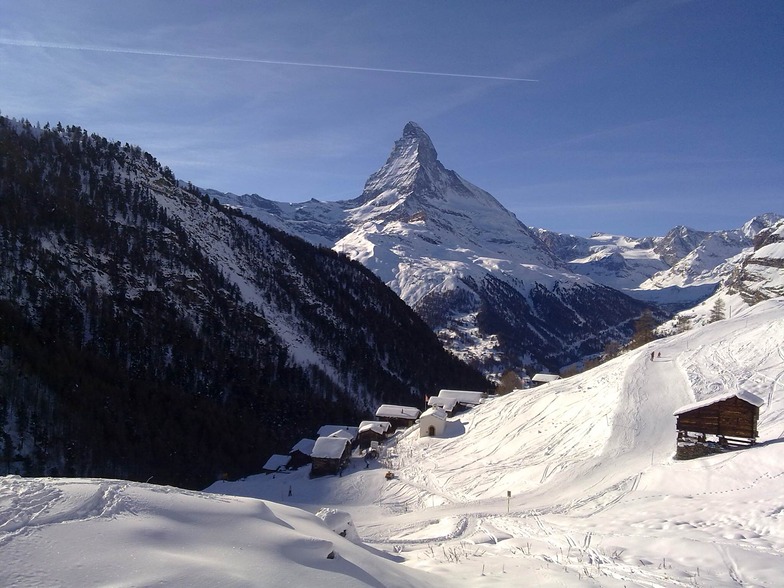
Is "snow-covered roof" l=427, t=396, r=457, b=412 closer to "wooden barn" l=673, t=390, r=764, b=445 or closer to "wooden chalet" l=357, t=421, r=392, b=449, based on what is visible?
"wooden chalet" l=357, t=421, r=392, b=449

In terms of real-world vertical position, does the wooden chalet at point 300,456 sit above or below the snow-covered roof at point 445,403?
below

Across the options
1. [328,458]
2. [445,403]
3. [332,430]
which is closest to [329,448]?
[328,458]

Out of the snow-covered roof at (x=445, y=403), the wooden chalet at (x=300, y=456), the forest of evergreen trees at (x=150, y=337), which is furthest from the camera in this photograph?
the forest of evergreen trees at (x=150, y=337)

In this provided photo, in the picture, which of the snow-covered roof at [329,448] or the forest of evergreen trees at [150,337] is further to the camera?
the forest of evergreen trees at [150,337]

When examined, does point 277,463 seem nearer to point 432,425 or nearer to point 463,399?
point 432,425

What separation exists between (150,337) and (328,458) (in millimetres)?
48764

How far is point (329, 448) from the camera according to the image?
51.6 metres

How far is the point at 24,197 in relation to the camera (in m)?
85.7

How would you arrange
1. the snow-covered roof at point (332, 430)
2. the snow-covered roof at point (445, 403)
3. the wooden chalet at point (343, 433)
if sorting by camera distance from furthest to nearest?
1. the snow-covered roof at point (332, 430)
2. the snow-covered roof at point (445, 403)
3. the wooden chalet at point (343, 433)

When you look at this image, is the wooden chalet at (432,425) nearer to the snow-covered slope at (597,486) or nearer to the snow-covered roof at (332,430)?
the snow-covered slope at (597,486)

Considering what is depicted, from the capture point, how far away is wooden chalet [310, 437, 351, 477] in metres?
50.5

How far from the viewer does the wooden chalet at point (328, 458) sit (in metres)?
50.5

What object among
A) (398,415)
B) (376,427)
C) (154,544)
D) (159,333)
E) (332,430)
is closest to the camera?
(154,544)

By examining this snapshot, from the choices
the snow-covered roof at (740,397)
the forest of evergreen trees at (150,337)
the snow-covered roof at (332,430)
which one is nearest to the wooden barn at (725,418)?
the snow-covered roof at (740,397)
